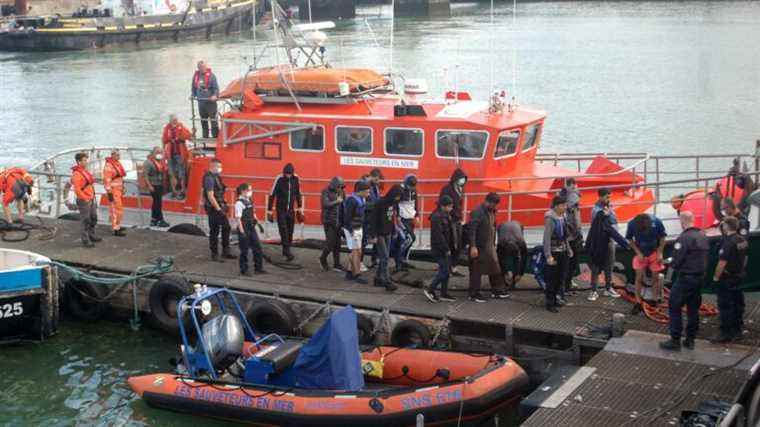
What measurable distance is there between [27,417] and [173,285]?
8.06ft

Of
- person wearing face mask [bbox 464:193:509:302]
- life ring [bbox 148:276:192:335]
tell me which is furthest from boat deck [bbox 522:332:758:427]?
life ring [bbox 148:276:192:335]

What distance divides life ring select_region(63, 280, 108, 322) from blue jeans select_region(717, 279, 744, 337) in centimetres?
823

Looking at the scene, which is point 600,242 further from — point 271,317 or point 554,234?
point 271,317

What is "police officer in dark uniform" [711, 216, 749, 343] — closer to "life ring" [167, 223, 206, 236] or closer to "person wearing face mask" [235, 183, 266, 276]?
"person wearing face mask" [235, 183, 266, 276]

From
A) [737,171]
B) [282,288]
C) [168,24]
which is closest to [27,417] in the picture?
[282,288]

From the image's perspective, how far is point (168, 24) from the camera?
63938 mm

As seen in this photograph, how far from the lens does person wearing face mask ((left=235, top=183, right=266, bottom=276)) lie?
Result: 12.5 m

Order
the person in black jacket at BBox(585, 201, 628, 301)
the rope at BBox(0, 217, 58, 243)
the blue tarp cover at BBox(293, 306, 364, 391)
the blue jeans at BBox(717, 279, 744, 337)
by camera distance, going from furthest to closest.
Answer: the rope at BBox(0, 217, 58, 243) < the person in black jacket at BBox(585, 201, 628, 301) < the blue jeans at BBox(717, 279, 744, 337) < the blue tarp cover at BBox(293, 306, 364, 391)

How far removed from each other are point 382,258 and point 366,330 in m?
1.07

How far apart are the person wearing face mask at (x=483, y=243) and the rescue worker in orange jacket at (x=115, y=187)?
585 cm

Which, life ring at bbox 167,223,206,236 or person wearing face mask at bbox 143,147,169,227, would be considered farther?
life ring at bbox 167,223,206,236

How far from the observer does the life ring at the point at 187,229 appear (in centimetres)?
1507

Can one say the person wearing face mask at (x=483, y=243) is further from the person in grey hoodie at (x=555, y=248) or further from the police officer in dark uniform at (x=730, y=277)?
the police officer in dark uniform at (x=730, y=277)

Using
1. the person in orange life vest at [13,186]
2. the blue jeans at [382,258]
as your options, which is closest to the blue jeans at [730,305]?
the blue jeans at [382,258]
